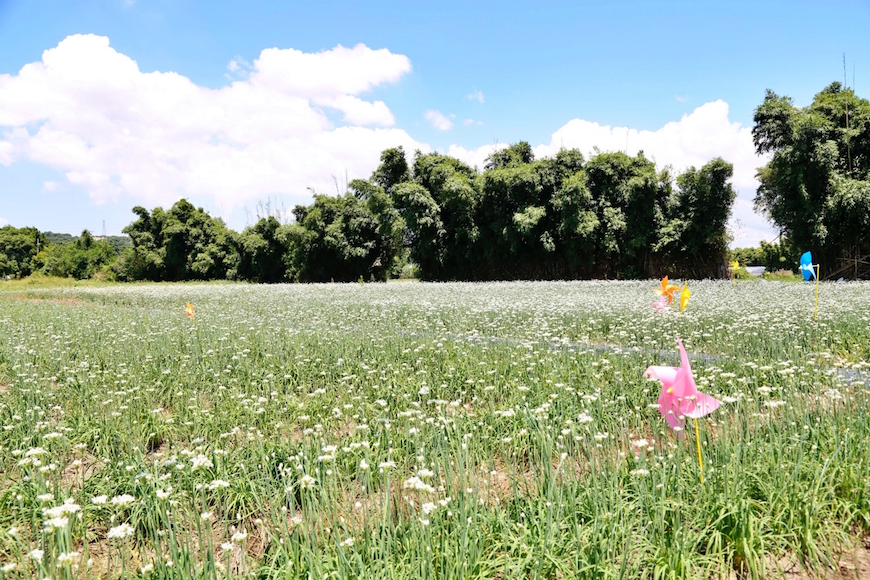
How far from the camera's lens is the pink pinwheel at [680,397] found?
302 centimetres

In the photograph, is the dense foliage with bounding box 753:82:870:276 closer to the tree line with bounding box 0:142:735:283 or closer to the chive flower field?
the tree line with bounding box 0:142:735:283

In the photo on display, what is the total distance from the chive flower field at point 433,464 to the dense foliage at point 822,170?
18162 millimetres

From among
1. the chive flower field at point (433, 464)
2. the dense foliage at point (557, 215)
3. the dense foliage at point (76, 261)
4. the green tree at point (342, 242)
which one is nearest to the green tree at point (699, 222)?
the dense foliage at point (557, 215)

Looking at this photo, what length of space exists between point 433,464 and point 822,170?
26845mm

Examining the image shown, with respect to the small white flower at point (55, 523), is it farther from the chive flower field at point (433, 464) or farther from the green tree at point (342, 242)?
the green tree at point (342, 242)

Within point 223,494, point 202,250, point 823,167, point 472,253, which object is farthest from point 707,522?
point 202,250

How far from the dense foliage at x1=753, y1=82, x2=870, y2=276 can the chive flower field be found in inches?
715

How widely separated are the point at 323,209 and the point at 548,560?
4024cm

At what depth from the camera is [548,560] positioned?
8.55 feet

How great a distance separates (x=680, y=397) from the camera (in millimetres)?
3057

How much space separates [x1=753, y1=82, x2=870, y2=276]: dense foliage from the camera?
72.1ft

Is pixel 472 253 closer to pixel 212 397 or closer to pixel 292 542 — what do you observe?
pixel 212 397

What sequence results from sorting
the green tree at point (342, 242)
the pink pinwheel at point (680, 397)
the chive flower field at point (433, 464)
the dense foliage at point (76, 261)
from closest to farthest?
the chive flower field at point (433, 464), the pink pinwheel at point (680, 397), the green tree at point (342, 242), the dense foliage at point (76, 261)

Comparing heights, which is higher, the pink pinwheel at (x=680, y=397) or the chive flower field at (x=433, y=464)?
the pink pinwheel at (x=680, y=397)
